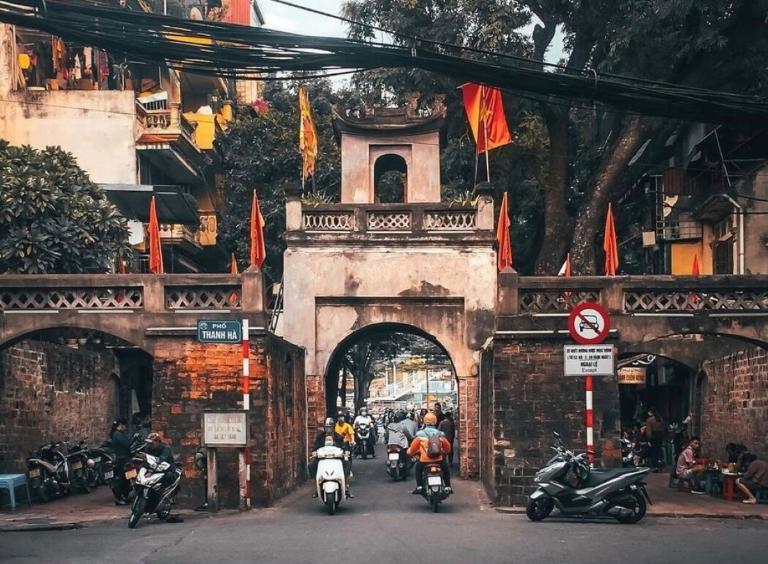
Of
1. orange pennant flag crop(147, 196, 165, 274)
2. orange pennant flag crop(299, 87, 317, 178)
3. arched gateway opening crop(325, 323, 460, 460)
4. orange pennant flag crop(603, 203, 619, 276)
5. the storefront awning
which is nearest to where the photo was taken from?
orange pennant flag crop(147, 196, 165, 274)

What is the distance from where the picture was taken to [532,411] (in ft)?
52.3

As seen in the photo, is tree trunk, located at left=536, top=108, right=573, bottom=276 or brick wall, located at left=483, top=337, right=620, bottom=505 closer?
brick wall, located at left=483, top=337, right=620, bottom=505

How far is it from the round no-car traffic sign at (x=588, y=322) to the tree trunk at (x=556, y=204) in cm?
1136

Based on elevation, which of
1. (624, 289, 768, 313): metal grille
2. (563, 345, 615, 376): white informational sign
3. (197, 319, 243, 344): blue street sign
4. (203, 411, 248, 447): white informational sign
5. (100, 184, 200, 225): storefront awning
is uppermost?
(100, 184, 200, 225): storefront awning

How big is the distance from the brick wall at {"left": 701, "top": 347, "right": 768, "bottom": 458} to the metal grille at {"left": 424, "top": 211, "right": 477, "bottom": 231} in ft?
19.9

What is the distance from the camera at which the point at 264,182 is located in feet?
116

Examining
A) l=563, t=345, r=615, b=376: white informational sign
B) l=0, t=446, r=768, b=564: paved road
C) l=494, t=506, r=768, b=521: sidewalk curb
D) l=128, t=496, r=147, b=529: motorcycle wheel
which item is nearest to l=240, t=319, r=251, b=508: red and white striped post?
l=0, t=446, r=768, b=564: paved road

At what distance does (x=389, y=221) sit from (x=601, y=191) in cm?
545

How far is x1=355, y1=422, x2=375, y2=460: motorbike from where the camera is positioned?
1219 inches

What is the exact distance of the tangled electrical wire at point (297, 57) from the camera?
868cm

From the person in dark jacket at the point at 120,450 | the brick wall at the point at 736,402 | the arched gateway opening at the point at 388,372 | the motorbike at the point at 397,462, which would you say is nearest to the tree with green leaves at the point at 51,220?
Result: the person in dark jacket at the point at 120,450

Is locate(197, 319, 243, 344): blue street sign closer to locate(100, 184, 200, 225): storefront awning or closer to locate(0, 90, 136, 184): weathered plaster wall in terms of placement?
locate(100, 184, 200, 225): storefront awning

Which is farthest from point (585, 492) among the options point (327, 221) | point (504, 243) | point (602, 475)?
point (327, 221)

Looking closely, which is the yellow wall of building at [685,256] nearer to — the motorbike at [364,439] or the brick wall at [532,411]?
the motorbike at [364,439]
